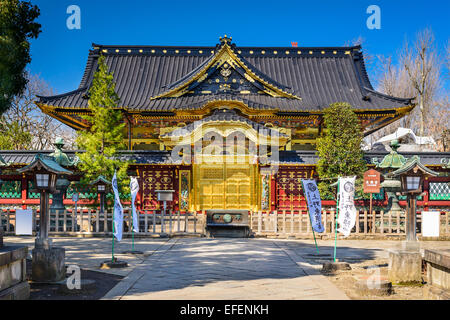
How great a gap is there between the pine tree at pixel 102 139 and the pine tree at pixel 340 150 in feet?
31.8

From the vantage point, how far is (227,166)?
23625mm

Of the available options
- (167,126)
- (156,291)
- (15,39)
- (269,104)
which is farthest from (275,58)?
(156,291)

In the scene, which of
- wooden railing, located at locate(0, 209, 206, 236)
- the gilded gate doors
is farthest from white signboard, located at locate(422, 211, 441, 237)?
the gilded gate doors

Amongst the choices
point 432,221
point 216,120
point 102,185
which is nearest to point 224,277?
point 432,221

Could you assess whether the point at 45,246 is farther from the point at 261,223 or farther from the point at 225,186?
the point at 225,186

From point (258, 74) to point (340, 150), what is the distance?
749 cm

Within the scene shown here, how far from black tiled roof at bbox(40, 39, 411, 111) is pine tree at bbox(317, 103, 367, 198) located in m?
2.78

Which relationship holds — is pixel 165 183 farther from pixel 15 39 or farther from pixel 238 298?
pixel 238 298

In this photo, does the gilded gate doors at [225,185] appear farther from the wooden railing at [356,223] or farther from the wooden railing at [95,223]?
the wooden railing at [95,223]

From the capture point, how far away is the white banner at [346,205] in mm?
10578

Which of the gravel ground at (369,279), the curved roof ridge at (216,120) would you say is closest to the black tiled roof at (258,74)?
the curved roof ridge at (216,120)

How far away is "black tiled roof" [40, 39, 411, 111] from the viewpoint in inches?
976

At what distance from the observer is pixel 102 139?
2039cm

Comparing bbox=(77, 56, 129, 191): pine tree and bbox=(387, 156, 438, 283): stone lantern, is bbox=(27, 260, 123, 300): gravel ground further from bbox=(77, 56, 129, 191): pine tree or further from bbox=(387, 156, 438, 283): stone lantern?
bbox=(77, 56, 129, 191): pine tree
